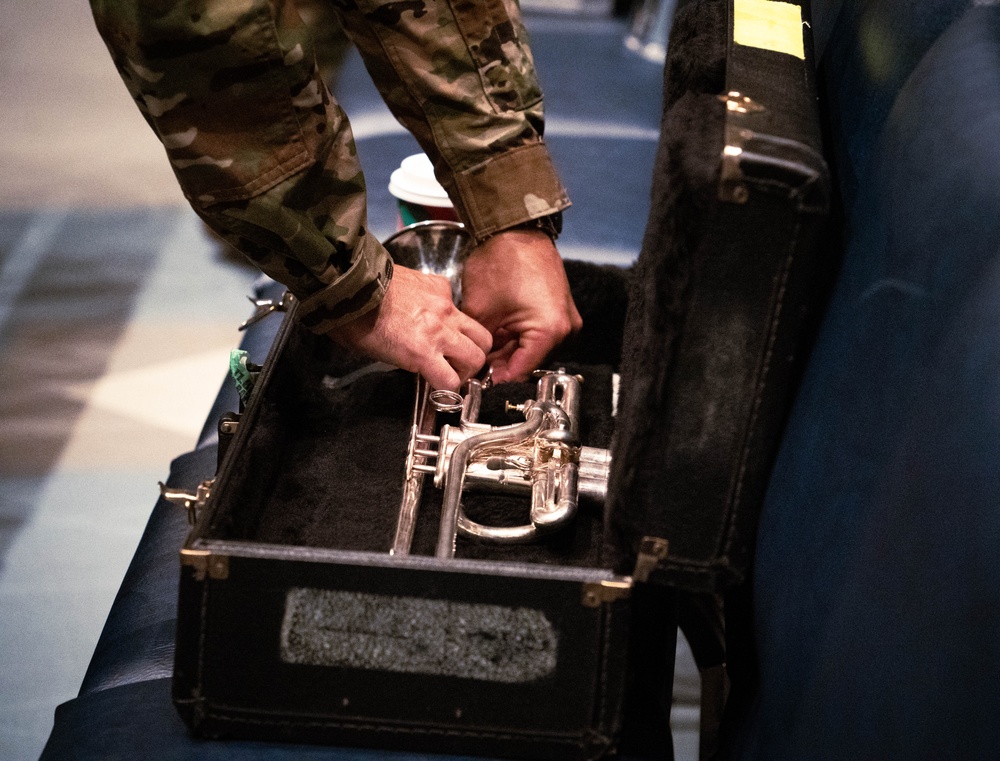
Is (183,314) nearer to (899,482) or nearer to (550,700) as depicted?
(550,700)

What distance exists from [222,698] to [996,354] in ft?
2.03

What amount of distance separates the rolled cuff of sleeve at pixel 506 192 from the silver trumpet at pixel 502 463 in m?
0.19

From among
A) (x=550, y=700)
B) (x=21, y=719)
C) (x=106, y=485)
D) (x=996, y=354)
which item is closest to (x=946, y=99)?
(x=996, y=354)

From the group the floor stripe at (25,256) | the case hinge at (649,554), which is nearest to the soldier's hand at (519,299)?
the case hinge at (649,554)

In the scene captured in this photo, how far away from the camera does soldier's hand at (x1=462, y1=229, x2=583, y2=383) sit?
1.16 m

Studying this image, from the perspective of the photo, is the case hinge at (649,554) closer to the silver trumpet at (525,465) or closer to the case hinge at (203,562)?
the silver trumpet at (525,465)

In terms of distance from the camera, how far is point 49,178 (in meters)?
3.02

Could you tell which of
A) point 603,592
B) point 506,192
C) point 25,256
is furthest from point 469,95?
point 25,256

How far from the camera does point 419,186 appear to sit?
150cm

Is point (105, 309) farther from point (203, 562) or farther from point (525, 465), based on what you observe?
point (203, 562)

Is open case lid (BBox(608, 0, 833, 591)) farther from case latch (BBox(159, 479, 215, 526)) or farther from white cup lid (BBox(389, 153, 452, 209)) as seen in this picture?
white cup lid (BBox(389, 153, 452, 209))

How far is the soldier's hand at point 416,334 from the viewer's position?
3.45 ft

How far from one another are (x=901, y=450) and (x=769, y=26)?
51 centimetres

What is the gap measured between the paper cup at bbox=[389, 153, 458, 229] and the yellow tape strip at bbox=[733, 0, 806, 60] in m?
0.56
